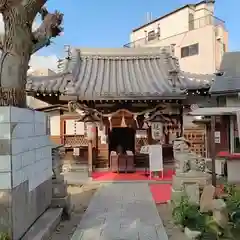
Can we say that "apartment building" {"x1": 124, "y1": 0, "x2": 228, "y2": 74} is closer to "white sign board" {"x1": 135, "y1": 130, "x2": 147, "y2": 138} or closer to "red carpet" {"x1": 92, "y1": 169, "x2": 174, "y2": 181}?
"white sign board" {"x1": 135, "y1": 130, "x2": 147, "y2": 138}

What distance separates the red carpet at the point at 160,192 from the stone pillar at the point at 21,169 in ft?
13.7

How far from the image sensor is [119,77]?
51.8ft

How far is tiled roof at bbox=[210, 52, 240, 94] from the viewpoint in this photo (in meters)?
13.0

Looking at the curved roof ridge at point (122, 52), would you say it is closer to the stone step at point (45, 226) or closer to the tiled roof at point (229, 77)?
the tiled roof at point (229, 77)

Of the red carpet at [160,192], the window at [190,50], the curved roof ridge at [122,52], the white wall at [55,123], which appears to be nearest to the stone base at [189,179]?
the red carpet at [160,192]

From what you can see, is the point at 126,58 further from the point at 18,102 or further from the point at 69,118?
the point at 18,102

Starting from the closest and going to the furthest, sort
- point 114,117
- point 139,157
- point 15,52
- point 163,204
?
point 15,52 → point 163,204 → point 114,117 → point 139,157

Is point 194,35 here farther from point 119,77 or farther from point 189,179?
point 189,179

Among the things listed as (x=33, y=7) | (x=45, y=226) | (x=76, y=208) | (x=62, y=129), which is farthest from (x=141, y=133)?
(x=33, y=7)

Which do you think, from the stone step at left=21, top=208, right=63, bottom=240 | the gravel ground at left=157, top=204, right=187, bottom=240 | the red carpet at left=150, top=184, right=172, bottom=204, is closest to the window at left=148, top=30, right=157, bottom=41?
the red carpet at left=150, top=184, right=172, bottom=204

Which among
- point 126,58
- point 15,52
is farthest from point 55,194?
point 126,58

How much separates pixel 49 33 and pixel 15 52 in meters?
0.77

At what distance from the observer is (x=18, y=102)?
519cm

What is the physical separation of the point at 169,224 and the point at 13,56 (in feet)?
14.6
